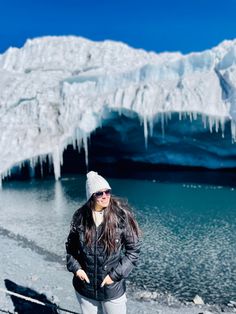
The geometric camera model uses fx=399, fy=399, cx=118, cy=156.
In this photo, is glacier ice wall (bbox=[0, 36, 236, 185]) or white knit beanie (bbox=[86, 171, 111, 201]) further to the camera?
glacier ice wall (bbox=[0, 36, 236, 185])

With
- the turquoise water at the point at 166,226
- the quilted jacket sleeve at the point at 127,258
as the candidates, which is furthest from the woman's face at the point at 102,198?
the turquoise water at the point at 166,226

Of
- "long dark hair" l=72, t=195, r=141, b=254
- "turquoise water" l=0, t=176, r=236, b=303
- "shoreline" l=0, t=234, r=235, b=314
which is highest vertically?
"long dark hair" l=72, t=195, r=141, b=254

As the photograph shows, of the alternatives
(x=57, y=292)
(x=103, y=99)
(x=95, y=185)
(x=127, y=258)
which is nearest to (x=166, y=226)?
(x=57, y=292)

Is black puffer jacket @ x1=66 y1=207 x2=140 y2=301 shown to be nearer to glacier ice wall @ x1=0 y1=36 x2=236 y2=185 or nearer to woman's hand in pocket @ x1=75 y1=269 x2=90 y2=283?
woman's hand in pocket @ x1=75 y1=269 x2=90 y2=283

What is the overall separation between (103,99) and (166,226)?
664 inches

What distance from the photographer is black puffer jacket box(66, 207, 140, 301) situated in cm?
483

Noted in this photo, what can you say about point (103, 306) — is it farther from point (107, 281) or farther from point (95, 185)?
point (95, 185)

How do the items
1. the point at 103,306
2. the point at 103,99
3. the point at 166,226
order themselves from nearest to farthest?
the point at 103,306
the point at 166,226
the point at 103,99

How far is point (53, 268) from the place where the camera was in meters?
12.6

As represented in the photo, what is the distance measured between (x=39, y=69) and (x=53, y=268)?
3238 cm

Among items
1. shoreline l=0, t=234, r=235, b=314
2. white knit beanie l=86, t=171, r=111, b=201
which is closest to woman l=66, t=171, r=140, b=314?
white knit beanie l=86, t=171, r=111, b=201

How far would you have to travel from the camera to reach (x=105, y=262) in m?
4.86

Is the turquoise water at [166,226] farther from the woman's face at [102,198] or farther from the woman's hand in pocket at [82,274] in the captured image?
the woman's face at [102,198]

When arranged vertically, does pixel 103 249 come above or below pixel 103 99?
below
